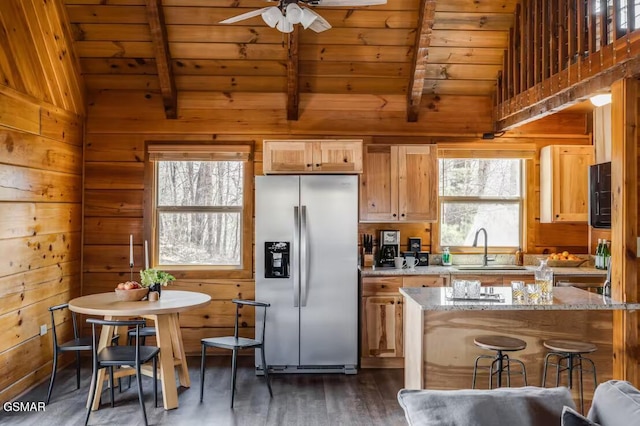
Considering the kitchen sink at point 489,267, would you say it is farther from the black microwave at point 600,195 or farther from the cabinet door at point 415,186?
the black microwave at point 600,195

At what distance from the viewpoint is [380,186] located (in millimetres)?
5020

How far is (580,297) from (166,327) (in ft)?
9.38

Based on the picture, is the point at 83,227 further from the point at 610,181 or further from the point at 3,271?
the point at 610,181

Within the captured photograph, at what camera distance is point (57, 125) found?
4.50 metres

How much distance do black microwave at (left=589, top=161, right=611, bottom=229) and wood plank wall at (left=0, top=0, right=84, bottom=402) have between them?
4.24 meters

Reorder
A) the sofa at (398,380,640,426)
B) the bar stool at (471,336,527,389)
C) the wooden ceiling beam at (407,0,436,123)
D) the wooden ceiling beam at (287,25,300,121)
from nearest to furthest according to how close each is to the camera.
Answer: the sofa at (398,380,640,426) → the bar stool at (471,336,527,389) → the wooden ceiling beam at (407,0,436,123) → the wooden ceiling beam at (287,25,300,121)

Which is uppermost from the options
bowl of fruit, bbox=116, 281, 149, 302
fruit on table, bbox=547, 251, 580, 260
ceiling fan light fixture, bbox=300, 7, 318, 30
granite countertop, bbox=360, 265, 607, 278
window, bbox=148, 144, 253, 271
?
ceiling fan light fixture, bbox=300, 7, 318, 30

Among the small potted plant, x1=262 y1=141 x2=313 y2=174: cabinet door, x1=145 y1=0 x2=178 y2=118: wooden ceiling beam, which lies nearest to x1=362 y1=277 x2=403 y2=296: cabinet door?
x1=262 y1=141 x2=313 y2=174: cabinet door

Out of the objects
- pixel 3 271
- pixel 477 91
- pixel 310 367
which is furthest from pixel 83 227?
pixel 477 91

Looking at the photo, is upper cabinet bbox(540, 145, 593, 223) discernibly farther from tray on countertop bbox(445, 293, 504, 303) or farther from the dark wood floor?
the dark wood floor

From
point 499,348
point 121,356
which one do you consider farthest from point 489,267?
point 121,356

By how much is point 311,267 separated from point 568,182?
2.73 m

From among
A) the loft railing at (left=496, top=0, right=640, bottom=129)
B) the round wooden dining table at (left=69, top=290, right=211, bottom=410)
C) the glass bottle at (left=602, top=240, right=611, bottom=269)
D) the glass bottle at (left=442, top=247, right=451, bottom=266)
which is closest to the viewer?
the loft railing at (left=496, top=0, right=640, bottom=129)

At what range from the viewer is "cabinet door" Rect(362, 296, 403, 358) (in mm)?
4656
